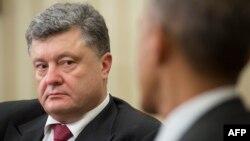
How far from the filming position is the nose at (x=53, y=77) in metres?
1.78

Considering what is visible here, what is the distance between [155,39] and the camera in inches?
33.6

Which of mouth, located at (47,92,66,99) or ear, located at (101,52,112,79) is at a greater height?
ear, located at (101,52,112,79)

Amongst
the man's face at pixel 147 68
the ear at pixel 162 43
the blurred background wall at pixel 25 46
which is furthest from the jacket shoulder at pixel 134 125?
the ear at pixel 162 43

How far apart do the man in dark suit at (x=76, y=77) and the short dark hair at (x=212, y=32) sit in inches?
39.4

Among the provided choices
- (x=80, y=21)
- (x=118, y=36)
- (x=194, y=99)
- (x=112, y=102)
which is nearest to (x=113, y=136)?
(x=112, y=102)

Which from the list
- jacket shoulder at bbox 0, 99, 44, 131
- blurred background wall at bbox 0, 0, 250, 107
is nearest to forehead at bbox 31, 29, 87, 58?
jacket shoulder at bbox 0, 99, 44, 131

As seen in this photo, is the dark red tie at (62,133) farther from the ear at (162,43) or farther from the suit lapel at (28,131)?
the ear at (162,43)

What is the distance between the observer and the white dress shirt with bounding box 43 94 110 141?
183 cm

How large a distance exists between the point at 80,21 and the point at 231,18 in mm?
1090

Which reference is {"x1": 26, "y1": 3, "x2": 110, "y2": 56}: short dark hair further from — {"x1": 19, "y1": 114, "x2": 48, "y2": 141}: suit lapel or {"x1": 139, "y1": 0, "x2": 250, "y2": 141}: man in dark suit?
{"x1": 139, "y1": 0, "x2": 250, "y2": 141}: man in dark suit

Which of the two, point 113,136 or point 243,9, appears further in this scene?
point 113,136

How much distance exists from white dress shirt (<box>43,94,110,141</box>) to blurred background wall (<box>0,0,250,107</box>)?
0.61 m

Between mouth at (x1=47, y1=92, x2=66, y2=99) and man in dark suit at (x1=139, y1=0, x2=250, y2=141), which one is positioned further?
mouth at (x1=47, y1=92, x2=66, y2=99)

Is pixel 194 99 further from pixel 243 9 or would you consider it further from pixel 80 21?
pixel 80 21
